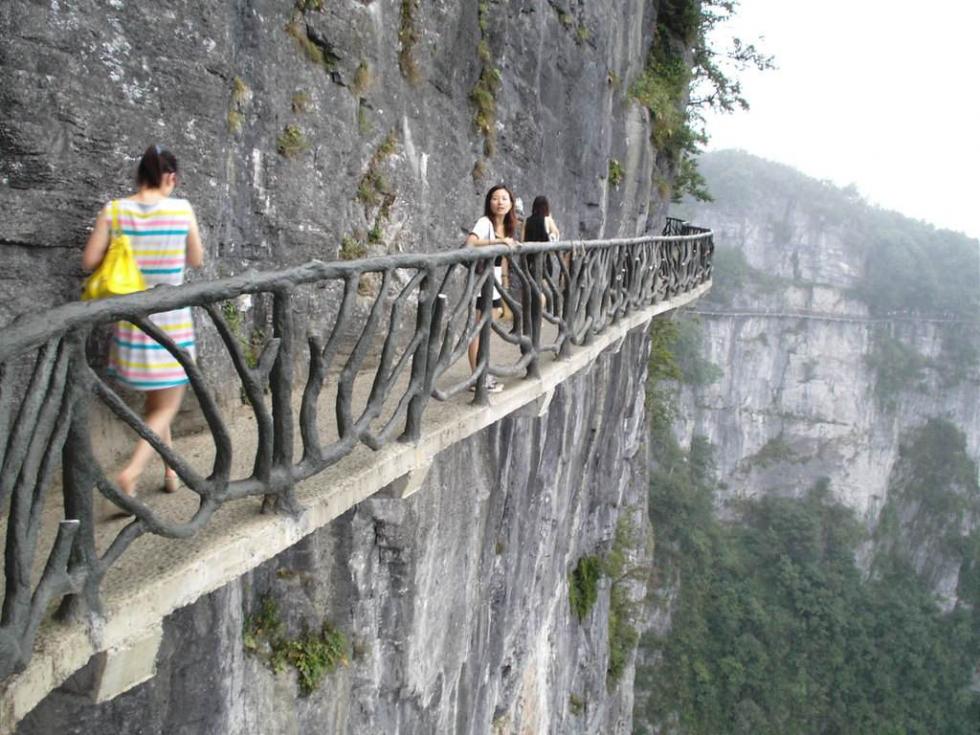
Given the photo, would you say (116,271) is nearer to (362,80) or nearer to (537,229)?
(362,80)

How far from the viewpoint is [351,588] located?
4660 millimetres

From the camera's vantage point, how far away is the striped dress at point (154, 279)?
2.57 metres

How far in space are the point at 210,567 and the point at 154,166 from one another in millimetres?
1379

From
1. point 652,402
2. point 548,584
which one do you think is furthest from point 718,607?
point 548,584

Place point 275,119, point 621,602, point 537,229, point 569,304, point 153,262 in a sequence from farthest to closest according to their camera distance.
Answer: point 621,602
point 537,229
point 569,304
point 275,119
point 153,262

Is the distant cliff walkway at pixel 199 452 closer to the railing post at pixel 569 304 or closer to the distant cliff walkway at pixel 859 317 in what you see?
the railing post at pixel 569 304

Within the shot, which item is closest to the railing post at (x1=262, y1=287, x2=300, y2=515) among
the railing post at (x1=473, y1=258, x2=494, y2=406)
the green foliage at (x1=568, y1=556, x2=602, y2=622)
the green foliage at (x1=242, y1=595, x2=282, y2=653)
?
the railing post at (x1=473, y1=258, x2=494, y2=406)

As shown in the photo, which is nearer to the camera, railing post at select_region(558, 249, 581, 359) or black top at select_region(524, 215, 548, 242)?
railing post at select_region(558, 249, 581, 359)

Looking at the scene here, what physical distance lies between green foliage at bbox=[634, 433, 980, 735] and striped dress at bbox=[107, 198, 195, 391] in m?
28.2

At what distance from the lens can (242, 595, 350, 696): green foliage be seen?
395 centimetres

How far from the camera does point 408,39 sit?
5.29 m

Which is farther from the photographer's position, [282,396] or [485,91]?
[485,91]

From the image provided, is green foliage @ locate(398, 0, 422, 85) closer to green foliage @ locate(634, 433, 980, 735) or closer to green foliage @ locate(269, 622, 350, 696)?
green foliage @ locate(269, 622, 350, 696)

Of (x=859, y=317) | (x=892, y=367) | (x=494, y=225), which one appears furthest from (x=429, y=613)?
(x=859, y=317)
